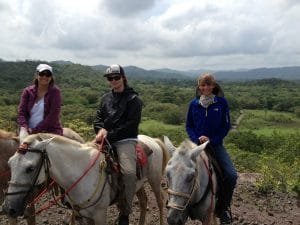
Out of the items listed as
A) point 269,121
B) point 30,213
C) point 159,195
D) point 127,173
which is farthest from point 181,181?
point 269,121

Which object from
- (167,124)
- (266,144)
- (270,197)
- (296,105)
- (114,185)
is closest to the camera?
(114,185)

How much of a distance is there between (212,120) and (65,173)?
80.9 inches

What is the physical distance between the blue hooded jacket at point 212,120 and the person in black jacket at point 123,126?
823mm

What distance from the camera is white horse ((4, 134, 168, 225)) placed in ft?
12.9

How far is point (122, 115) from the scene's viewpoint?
5000mm

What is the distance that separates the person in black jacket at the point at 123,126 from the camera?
491 centimetres

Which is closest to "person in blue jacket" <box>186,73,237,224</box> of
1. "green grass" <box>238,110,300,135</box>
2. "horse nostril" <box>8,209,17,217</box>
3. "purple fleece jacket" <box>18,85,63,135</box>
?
"purple fleece jacket" <box>18,85,63,135</box>

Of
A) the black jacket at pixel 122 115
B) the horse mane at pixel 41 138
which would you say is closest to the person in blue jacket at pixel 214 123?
the black jacket at pixel 122 115

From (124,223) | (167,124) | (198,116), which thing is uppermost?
(198,116)

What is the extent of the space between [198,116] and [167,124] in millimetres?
64569

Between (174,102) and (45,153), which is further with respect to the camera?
(174,102)

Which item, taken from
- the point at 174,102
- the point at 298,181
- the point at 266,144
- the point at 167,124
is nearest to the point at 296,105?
the point at 174,102

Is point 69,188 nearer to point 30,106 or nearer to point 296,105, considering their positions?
point 30,106

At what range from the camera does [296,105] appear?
9369cm
